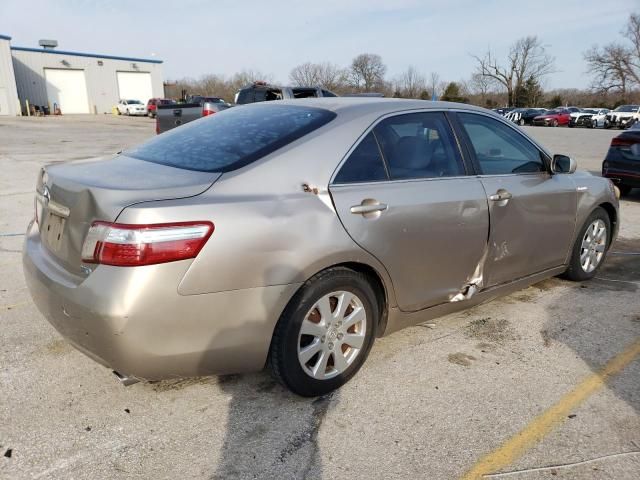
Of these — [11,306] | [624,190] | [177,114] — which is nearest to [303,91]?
[177,114]

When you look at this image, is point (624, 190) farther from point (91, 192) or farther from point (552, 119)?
point (552, 119)

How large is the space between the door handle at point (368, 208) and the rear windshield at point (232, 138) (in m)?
0.51

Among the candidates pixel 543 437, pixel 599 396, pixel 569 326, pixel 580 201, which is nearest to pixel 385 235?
pixel 543 437

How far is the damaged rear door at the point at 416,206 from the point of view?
2824mm

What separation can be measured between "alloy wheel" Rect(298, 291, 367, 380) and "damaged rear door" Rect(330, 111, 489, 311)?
0.31 metres

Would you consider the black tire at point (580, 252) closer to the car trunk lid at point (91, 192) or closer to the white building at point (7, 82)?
the car trunk lid at point (91, 192)

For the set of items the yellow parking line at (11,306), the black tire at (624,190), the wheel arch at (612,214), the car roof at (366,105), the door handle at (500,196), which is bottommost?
the black tire at (624,190)

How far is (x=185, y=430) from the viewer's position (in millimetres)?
2549

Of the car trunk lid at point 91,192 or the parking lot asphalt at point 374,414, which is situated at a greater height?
the car trunk lid at point 91,192

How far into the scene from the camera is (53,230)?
2682mm

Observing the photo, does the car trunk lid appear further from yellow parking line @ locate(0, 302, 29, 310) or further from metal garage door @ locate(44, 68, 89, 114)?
metal garage door @ locate(44, 68, 89, 114)

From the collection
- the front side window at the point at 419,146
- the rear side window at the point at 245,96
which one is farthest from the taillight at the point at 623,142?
the rear side window at the point at 245,96

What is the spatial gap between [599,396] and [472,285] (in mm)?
994

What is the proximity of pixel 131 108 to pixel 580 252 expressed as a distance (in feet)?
155
